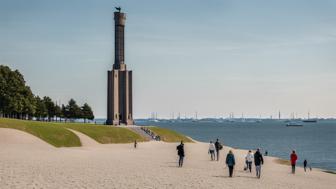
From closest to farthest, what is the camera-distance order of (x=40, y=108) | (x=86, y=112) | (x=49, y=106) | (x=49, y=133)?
(x=49, y=133) < (x=40, y=108) < (x=49, y=106) < (x=86, y=112)

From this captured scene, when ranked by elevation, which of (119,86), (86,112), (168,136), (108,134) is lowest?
(168,136)

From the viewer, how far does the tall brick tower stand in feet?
397

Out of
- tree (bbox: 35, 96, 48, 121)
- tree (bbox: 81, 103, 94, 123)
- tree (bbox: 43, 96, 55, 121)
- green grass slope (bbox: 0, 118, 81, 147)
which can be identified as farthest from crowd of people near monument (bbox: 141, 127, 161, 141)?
tree (bbox: 81, 103, 94, 123)

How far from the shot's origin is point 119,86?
12275 cm

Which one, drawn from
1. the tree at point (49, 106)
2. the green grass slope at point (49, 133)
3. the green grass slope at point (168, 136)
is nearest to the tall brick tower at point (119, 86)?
the green grass slope at point (168, 136)

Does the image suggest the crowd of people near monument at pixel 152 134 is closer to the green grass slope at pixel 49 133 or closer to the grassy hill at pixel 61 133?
the grassy hill at pixel 61 133

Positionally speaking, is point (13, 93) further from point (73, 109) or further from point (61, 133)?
Result: point (61, 133)

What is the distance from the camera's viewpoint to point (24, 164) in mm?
33219

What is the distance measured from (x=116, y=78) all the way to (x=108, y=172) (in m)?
90.6

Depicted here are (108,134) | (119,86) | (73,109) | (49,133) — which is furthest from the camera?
(73,109)

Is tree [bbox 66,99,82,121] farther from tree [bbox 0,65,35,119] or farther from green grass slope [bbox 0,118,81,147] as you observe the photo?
green grass slope [bbox 0,118,81,147]

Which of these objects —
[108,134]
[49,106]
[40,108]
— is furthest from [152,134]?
[49,106]

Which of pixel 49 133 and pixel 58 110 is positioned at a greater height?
pixel 58 110

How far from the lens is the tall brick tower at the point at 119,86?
397 ft
